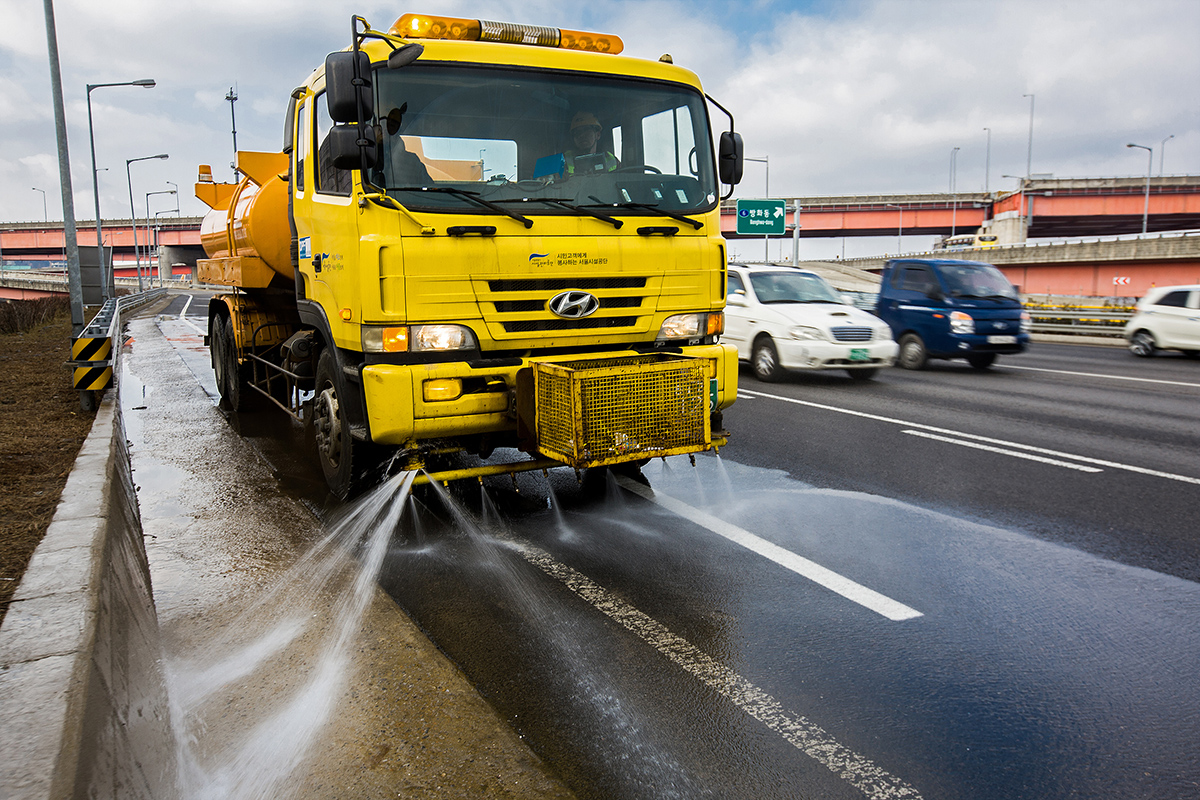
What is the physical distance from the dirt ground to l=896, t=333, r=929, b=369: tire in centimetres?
1292

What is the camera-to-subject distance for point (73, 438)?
7.55m

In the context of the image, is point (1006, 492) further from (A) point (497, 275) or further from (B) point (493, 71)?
(B) point (493, 71)

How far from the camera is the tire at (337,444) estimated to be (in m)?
5.73

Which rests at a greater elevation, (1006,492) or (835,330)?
(835,330)

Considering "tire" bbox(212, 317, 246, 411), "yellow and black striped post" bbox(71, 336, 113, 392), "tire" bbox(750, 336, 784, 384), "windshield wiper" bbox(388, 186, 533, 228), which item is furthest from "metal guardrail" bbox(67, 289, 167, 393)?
"tire" bbox(750, 336, 784, 384)

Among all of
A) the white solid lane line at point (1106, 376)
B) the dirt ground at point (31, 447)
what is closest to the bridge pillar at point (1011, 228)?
the white solid lane line at point (1106, 376)

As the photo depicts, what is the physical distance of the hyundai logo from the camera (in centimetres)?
542

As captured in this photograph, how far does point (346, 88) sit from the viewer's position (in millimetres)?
4926

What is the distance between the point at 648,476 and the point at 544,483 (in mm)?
861

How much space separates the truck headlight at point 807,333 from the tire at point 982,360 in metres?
3.97

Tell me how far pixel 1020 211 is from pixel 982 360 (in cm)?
5611

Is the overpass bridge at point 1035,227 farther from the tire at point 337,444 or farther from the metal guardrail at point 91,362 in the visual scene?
the tire at point 337,444

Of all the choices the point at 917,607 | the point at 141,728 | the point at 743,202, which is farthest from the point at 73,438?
the point at 743,202

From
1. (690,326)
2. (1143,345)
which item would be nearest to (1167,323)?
(1143,345)
